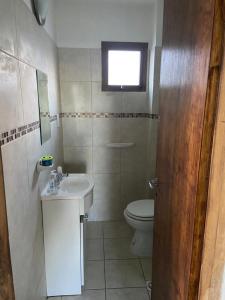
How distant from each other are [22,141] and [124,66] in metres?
1.70

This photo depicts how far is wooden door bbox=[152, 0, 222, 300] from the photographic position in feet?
2.39

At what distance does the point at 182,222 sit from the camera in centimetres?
93

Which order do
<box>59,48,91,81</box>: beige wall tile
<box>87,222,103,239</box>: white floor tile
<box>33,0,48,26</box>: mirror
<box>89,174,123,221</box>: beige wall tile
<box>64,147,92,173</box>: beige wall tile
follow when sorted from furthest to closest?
<box>89,174,123,221</box>: beige wall tile, <box>64,147,92,173</box>: beige wall tile, <box>87,222,103,239</box>: white floor tile, <box>59,48,91,81</box>: beige wall tile, <box>33,0,48,26</box>: mirror

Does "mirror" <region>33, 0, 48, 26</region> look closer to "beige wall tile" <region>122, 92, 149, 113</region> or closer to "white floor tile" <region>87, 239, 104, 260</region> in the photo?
"beige wall tile" <region>122, 92, 149, 113</region>

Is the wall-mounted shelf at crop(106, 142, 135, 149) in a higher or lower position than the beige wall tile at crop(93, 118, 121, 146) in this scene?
lower

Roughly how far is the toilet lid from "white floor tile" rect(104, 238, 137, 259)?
0.44m

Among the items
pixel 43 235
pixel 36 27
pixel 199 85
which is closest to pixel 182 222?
pixel 199 85

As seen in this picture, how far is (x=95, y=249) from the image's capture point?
2.31m

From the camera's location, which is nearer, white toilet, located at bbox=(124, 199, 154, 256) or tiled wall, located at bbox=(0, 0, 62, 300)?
tiled wall, located at bbox=(0, 0, 62, 300)

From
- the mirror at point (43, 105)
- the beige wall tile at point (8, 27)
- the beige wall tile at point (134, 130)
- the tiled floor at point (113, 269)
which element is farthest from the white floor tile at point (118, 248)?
the beige wall tile at point (8, 27)

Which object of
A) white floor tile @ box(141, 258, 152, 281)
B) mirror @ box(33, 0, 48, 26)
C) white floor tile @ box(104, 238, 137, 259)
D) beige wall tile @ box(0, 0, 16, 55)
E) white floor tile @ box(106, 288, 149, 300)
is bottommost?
white floor tile @ box(106, 288, 149, 300)

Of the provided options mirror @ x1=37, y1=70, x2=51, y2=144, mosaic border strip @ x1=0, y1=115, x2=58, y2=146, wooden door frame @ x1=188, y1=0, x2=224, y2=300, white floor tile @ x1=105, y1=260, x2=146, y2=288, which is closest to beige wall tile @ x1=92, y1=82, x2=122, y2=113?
mirror @ x1=37, y1=70, x2=51, y2=144

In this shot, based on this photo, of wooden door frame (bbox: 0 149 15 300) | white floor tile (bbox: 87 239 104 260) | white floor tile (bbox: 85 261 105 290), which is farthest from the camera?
white floor tile (bbox: 87 239 104 260)

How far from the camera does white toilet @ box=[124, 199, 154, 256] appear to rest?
2.10 m
